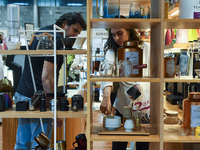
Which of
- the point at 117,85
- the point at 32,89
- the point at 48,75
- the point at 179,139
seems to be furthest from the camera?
the point at 32,89

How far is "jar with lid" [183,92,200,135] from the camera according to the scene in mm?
1841

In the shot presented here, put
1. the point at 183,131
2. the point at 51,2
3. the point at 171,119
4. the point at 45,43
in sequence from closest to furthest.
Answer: the point at 183,131
the point at 45,43
the point at 171,119
the point at 51,2

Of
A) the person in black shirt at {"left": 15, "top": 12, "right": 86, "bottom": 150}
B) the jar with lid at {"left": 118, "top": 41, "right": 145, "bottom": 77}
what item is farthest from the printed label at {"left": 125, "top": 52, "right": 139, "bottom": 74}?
the person in black shirt at {"left": 15, "top": 12, "right": 86, "bottom": 150}

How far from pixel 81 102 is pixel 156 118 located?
1.98 ft

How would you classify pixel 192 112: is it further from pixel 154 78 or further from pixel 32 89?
pixel 32 89

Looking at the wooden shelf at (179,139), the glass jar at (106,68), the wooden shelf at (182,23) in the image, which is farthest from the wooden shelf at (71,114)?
the wooden shelf at (182,23)

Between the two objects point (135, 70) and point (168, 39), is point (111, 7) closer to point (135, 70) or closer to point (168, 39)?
point (135, 70)

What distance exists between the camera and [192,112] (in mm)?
1847

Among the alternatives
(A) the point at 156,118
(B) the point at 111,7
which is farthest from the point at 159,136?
(B) the point at 111,7

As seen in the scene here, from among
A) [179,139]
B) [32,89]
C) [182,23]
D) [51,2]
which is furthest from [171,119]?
[51,2]

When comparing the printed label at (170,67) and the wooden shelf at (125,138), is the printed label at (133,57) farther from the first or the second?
the wooden shelf at (125,138)

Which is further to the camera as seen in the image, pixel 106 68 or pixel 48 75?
pixel 48 75

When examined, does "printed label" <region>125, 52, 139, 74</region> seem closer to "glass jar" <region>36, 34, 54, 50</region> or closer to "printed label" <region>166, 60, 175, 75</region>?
"printed label" <region>166, 60, 175, 75</region>

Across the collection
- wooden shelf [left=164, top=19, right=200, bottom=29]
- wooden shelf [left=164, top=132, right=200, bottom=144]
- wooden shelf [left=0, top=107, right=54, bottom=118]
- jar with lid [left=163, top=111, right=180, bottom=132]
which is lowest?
wooden shelf [left=164, top=132, right=200, bottom=144]
